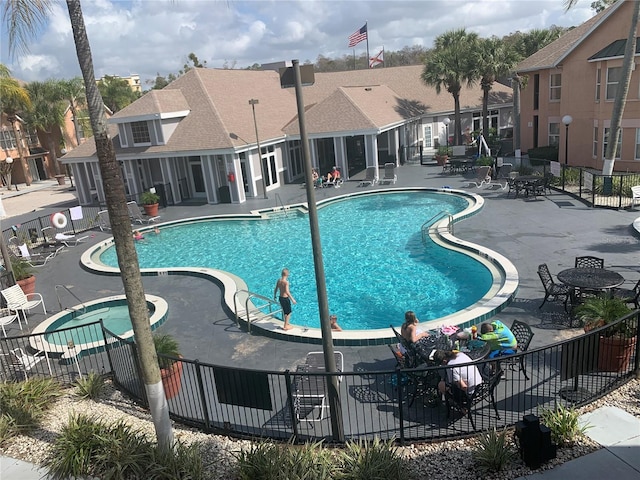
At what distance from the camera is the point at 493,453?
6.64 m

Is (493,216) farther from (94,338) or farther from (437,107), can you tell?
(437,107)

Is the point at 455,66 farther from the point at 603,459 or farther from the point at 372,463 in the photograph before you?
the point at 372,463

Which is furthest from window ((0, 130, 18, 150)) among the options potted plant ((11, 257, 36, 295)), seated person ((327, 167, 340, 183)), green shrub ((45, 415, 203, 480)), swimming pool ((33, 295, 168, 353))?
green shrub ((45, 415, 203, 480))

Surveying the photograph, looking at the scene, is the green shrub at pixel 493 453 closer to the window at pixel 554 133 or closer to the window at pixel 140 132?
the window at pixel 140 132

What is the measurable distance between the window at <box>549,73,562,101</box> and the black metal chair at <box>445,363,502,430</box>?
27752 millimetres

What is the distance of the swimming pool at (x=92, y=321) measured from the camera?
12.3 meters

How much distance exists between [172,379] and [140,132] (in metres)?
24.1

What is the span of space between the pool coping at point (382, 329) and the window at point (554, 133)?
11.2 meters

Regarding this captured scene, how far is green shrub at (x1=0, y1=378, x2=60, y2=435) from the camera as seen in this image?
345 inches

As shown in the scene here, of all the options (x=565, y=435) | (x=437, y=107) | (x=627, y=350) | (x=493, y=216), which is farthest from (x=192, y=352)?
(x=437, y=107)

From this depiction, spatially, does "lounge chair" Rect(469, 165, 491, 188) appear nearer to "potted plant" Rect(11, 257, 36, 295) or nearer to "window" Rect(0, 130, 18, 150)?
"potted plant" Rect(11, 257, 36, 295)

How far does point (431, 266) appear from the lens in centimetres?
1673

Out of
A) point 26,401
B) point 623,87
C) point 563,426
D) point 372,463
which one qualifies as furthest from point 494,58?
point 26,401

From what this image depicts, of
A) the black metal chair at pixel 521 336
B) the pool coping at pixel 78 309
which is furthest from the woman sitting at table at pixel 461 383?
the pool coping at pixel 78 309
